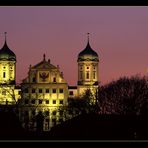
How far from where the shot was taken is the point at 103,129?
1180 inches

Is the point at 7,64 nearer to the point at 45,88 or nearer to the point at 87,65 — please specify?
the point at 45,88

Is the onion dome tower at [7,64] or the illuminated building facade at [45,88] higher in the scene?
the onion dome tower at [7,64]

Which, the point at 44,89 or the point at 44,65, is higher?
the point at 44,65

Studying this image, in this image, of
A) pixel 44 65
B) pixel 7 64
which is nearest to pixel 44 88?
pixel 44 65

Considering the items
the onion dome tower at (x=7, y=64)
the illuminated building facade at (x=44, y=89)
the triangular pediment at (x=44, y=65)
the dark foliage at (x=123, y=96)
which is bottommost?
the dark foliage at (x=123, y=96)

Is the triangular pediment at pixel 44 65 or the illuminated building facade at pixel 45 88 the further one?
the triangular pediment at pixel 44 65

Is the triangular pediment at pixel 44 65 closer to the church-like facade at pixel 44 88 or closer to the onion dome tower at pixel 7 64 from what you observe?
the church-like facade at pixel 44 88

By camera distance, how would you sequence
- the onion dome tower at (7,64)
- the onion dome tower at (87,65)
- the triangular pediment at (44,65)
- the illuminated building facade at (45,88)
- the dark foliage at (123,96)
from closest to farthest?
the dark foliage at (123,96)
the illuminated building facade at (45,88)
the triangular pediment at (44,65)
the onion dome tower at (7,64)
the onion dome tower at (87,65)

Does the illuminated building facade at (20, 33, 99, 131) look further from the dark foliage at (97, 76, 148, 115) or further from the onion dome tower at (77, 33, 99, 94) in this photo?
the dark foliage at (97, 76, 148, 115)

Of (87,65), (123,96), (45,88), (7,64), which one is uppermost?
(87,65)

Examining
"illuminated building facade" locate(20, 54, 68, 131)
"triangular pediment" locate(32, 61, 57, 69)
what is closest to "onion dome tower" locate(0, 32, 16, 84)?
"illuminated building facade" locate(20, 54, 68, 131)

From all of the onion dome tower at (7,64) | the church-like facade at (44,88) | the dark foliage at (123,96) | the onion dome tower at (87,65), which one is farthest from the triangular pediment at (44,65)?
the dark foliage at (123,96)

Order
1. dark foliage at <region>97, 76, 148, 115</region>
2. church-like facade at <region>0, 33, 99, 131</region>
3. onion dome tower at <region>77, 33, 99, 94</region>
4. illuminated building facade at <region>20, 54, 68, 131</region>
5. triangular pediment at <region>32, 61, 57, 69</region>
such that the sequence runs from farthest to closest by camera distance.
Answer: onion dome tower at <region>77, 33, 99, 94</region> → triangular pediment at <region>32, 61, 57, 69</region> → illuminated building facade at <region>20, 54, 68, 131</region> → church-like facade at <region>0, 33, 99, 131</region> → dark foliage at <region>97, 76, 148, 115</region>
